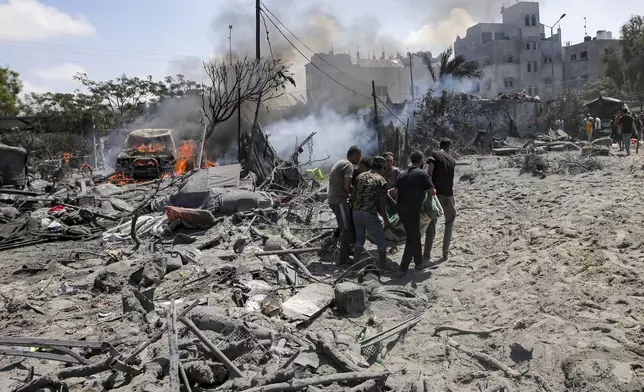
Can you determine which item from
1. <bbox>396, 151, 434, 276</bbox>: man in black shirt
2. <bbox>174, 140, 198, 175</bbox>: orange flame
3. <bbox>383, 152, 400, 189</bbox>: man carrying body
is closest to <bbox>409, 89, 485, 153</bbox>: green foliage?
<bbox>174, 140, 198, 175</bbox>: orange flame

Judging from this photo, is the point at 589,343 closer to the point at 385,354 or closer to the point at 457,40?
the point at 385,354

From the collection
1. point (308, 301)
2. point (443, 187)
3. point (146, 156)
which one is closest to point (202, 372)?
point (308, 301)

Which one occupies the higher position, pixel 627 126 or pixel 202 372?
pixel 627 126

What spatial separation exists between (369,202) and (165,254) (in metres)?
3.32

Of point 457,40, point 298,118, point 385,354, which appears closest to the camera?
point 385,354

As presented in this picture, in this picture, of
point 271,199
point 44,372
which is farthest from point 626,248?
point 271,199

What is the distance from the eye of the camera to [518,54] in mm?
52344

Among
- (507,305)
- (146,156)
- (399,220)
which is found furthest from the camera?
(146,156)

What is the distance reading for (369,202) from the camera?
673 centimetres

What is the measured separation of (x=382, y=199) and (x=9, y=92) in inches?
1592

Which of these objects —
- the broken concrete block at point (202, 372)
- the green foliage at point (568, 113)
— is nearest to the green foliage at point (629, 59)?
the green foliage at point (568, 113)

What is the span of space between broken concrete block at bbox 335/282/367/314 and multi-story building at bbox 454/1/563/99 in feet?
159

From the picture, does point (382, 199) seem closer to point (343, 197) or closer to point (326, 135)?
Answer: point (343, 197)

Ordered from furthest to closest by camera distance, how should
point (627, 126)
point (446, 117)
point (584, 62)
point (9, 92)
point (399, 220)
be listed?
point (584, 62)
point (9, 92)
point (446, 117)
point (627, 126)
point (399, 220)
